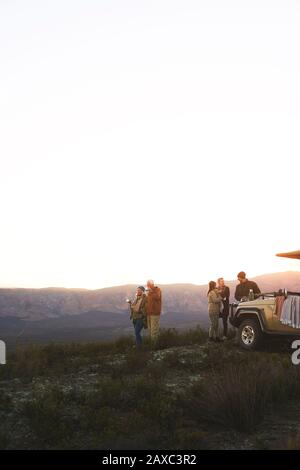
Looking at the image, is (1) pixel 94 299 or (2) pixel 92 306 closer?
(2) pixel 92 306

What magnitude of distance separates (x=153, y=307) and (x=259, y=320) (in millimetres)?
2866

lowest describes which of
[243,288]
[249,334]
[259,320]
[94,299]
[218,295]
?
[94,299]

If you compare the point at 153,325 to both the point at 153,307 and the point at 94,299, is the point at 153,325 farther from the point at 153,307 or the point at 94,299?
the point at 94,299

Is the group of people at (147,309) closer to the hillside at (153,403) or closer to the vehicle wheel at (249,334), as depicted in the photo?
the hillside at (153,403)

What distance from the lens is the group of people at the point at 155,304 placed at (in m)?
14.9

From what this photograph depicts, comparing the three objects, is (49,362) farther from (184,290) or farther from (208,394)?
(184,290)

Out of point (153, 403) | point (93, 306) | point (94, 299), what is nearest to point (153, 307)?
point (153, 403)

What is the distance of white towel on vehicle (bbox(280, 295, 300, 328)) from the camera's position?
12.6 metres

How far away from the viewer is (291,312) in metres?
12.7

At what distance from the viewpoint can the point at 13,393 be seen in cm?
1014

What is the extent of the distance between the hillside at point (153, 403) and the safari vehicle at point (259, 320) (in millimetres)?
574

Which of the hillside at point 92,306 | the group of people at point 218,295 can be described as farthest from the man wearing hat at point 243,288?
the hillside at point 92,306

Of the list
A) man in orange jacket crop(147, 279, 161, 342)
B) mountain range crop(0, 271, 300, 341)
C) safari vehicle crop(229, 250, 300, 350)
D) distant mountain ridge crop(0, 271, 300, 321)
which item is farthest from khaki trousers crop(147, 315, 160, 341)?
distant mountain ridge crop(0, 271, 300, 321)

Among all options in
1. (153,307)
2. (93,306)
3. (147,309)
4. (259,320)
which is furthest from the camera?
(93,306)
